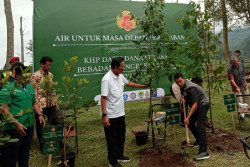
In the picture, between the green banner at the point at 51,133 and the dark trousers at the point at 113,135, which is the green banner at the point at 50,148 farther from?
the dark trousers at the point at 113,135

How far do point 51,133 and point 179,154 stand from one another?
7.46 feet

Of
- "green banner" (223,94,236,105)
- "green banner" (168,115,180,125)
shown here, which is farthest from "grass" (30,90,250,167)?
"green banner" (168,115,180,125)

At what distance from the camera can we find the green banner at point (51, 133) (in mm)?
2679

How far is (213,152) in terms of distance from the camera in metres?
3.92

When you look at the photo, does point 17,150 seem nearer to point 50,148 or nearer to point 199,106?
point 50,148

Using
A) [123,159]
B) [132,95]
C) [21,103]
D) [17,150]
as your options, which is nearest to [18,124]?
[21,103]

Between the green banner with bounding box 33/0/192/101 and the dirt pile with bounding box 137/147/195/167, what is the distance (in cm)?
242

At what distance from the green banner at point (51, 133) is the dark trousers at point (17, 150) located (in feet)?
1.10

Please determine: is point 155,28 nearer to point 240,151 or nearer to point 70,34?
point 70,34

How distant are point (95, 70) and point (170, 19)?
9.40 ft

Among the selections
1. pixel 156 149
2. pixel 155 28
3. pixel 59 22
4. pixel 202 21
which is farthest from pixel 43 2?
pixel 156 149

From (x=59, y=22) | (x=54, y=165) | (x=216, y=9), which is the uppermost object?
(x=216, y=9)

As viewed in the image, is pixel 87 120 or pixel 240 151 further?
pixel 87 120

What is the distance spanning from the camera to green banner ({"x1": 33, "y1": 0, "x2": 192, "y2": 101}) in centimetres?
→ 516
